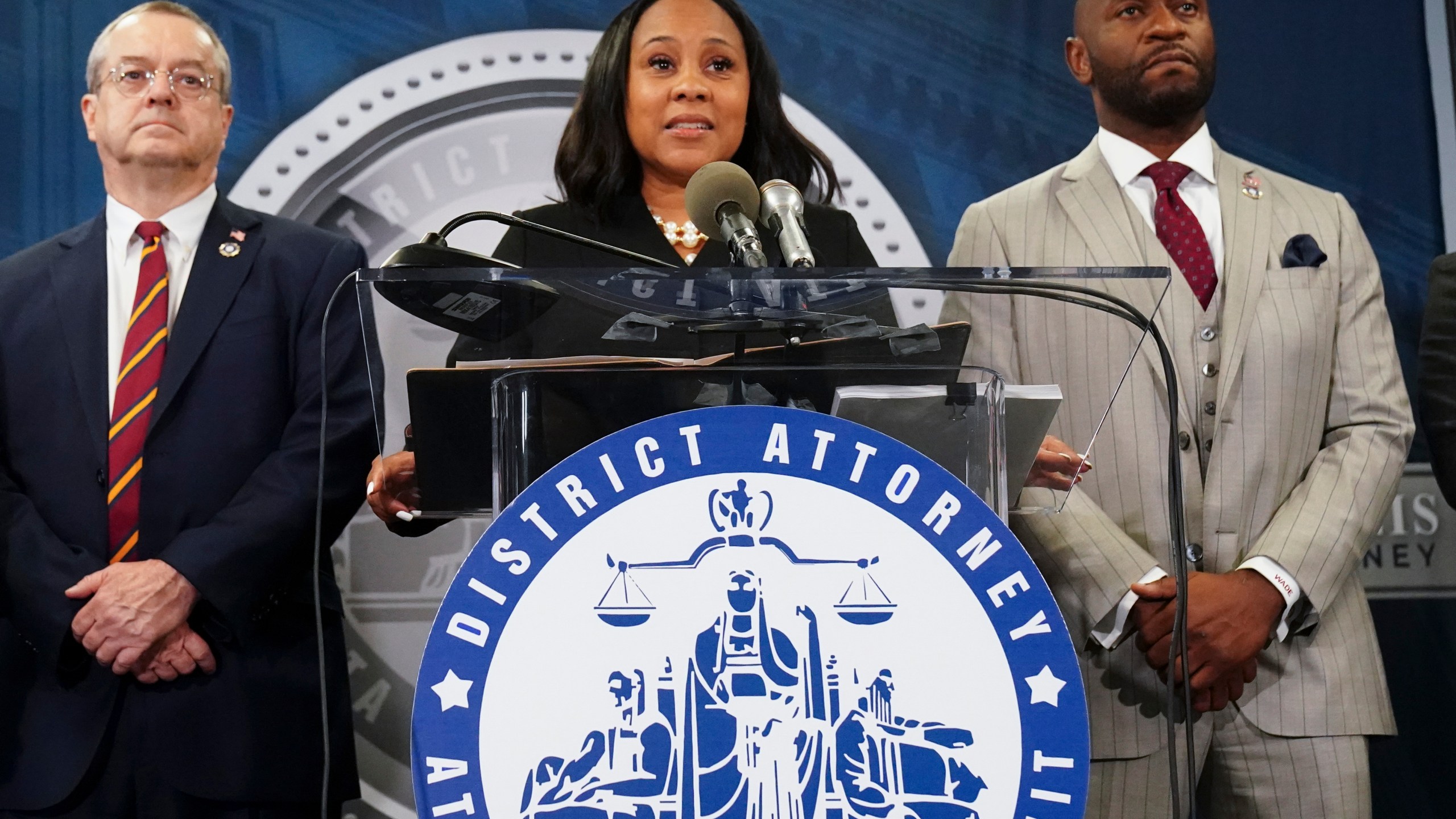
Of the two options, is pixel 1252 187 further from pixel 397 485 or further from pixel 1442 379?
pixel 397 485

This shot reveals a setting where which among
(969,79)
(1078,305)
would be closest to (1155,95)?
(969,79)

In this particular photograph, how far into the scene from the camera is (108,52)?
2.50m

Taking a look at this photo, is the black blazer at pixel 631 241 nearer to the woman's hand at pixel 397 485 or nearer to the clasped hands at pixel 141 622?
the woman's hand at pixel 397 485

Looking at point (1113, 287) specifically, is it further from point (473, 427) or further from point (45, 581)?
point (45, 581)

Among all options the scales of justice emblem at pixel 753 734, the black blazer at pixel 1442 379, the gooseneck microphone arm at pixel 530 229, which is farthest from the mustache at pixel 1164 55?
the scales of justice emblem at pixel 753 734

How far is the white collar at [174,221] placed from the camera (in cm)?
244

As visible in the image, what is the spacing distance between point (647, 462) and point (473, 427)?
235 millimetres

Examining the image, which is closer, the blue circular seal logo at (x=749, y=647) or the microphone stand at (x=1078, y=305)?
the blue circular seal logo at (x=749, y=647)

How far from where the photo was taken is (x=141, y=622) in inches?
81.0

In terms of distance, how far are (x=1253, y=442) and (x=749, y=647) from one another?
1.29 m

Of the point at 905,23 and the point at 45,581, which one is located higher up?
the point at 905,23

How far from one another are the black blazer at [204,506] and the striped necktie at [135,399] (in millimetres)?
21

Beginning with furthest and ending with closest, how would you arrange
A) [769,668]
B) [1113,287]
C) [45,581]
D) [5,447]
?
[5,447] → [45,581] → [1113,287] → [769,668]

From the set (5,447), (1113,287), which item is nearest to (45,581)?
(5,447)
